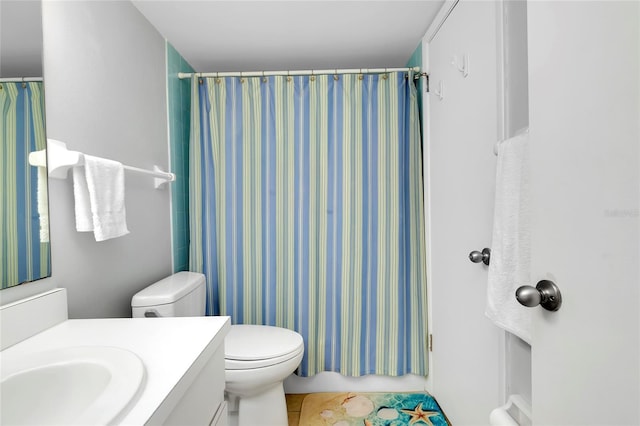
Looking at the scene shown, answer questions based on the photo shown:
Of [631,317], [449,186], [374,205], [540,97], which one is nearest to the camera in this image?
[631,317]

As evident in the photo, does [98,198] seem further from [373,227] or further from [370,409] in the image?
[370,409]

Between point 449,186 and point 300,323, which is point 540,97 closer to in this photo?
point 449,186

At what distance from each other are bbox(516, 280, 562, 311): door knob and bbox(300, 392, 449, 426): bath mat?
1342mm

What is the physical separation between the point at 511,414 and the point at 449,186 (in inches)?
36.5

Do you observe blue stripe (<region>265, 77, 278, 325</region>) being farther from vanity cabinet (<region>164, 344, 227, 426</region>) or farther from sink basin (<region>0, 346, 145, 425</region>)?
sink basin (<region>0, 346, 145, 425</region>)

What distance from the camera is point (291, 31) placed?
1.81m

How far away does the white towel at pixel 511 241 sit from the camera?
918 millimetres

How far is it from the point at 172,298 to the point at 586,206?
4.80 ft

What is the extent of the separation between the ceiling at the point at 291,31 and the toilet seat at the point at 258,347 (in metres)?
1.62

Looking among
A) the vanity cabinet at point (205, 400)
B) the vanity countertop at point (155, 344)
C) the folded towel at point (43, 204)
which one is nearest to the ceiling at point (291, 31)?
the folded towel at point (43, 204)

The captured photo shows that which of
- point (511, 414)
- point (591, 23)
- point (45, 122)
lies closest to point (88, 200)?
point (45, 122)

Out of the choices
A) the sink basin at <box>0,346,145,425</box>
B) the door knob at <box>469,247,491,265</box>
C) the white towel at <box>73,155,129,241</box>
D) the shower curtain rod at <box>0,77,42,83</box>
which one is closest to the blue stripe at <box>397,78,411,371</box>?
the door knob at <box>469,247,491,265</box>

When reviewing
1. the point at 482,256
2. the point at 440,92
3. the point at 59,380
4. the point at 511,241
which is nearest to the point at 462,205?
the point at 482,256

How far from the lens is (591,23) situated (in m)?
0.58
